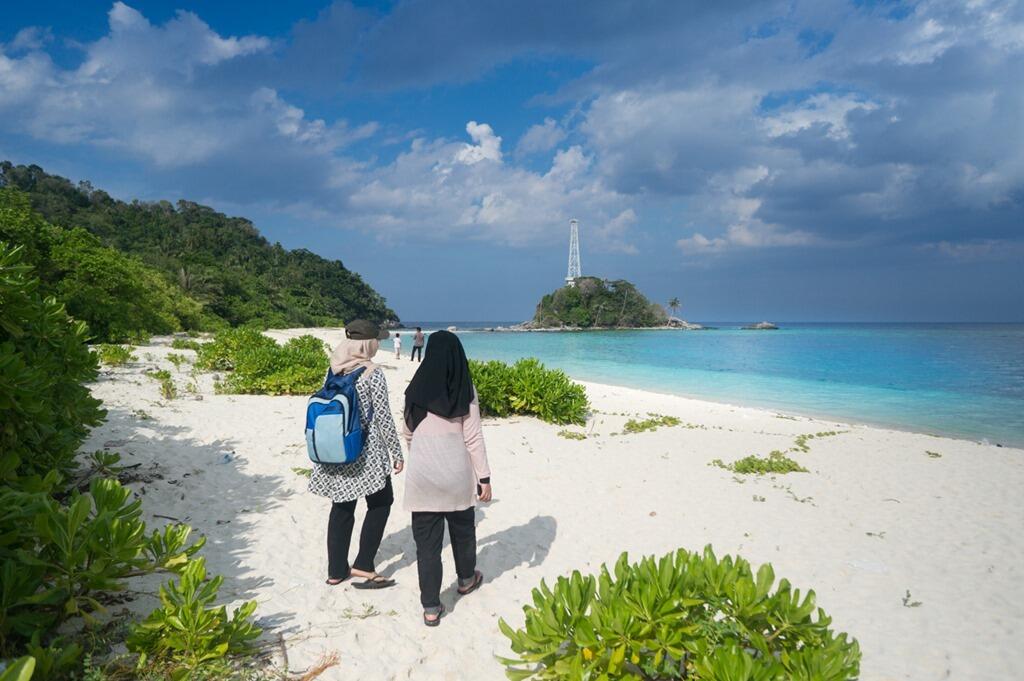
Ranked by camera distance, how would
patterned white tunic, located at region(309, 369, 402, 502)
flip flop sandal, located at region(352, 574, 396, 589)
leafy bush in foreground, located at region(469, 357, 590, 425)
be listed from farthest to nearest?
leafy bush in foreground, located at region(469, 357, 590, 425), flip flop sandal, located at region(352, 574, 396, 589), patterned white tunic, located at region(309, 369, 402, 502)

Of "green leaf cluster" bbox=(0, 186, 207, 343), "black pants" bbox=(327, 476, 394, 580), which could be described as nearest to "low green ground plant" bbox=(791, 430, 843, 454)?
"black pants" bbox=(327, 476, 394, 580)

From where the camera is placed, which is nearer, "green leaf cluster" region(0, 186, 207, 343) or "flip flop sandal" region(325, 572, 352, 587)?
"flip flop sandal" region(325, 572, 352, 587)

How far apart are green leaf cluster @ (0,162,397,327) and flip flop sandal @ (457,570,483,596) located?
38308 mm

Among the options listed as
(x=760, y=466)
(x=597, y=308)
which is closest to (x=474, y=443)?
(x=760, y=466)

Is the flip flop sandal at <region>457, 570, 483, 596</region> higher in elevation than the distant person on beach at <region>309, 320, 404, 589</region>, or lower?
lower

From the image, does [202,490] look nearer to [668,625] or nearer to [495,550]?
[495,550]

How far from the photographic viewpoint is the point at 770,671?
189cm

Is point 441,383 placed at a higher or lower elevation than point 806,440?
higher

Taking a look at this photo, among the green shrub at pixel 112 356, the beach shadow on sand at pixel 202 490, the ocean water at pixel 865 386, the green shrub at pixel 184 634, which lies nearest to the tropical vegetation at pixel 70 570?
the green shrub at pixel 184 634

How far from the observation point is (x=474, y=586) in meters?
3.91

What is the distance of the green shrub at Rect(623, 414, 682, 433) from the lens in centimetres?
1059

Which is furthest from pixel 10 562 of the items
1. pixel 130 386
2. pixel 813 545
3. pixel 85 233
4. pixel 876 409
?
pixel 85 233

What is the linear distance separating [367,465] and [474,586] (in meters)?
1.31

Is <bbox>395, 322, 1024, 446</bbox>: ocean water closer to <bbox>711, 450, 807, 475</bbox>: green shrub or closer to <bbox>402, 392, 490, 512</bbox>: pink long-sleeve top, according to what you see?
<bbox>711, 450, 807, 475</bbox>: green shrub
